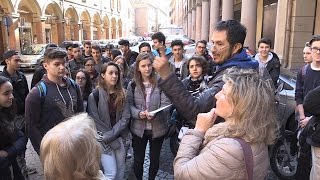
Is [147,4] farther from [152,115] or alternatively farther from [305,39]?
[152,115]

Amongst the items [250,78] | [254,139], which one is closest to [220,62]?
[250,78]

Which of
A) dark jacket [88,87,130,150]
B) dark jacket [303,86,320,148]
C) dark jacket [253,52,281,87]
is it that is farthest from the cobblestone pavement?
dark jacket [303,86,320,148]

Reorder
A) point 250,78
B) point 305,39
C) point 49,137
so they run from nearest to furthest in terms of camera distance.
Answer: point 49,137
point 250,78
point 305,39

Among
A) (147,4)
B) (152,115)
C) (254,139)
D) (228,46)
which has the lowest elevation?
(152,115)

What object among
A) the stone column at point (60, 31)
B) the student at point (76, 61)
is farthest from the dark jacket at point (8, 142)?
the stone column at point (60, 31)

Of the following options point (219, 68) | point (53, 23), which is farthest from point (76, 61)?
point (53, 23)

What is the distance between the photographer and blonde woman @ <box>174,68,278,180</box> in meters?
1.52

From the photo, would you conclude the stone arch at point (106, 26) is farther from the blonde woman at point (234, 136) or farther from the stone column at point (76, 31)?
the blonde woman at point (234, 136)

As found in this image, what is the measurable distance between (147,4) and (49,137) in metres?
105

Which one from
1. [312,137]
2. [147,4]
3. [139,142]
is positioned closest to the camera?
[312,137]

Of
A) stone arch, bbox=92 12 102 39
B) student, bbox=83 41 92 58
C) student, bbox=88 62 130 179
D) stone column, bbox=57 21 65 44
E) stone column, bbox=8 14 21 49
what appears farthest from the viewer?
stone arch, bbox=92 12 102 39

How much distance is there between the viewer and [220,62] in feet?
7.01

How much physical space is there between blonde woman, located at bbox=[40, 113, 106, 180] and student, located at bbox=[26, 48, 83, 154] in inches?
59.6

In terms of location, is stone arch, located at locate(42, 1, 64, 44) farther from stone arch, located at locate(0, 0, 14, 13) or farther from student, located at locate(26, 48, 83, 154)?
student, located at locate(26, 48, 83, 154)
